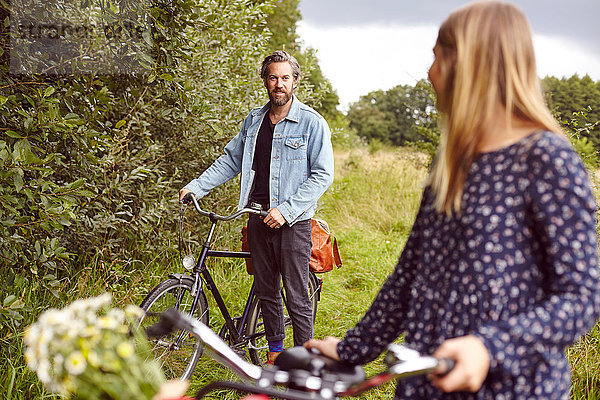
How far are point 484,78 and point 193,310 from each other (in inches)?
107

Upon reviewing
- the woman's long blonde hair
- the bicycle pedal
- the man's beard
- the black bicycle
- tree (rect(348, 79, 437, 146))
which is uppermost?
tree (rect(348, 79, 437, 146))

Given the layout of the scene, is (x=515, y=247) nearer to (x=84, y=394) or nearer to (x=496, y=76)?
(x=496, y=76)

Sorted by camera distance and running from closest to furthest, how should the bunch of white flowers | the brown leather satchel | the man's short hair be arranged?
1. the bunch of white flowers
2. the man's short hair
3. the brown leather satchel

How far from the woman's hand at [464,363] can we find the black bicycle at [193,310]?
2.29m

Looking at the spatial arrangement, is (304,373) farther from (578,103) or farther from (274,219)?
(578,103)

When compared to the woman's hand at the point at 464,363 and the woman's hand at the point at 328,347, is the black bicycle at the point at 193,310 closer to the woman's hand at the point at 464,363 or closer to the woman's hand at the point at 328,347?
the woman's hand at the point at 328,347

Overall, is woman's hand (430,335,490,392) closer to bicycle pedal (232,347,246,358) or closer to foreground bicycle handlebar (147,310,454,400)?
foreground bicycle handlebar (147,310,454,400)

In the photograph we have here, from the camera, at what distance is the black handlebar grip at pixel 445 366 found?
3.57ft

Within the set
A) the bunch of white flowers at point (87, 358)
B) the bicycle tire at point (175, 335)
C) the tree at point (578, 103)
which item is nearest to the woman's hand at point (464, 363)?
the bunch of white flowers at point (87, 358)

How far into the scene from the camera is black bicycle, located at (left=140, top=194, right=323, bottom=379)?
11.5ft

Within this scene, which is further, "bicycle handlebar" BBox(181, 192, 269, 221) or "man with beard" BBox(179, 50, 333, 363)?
"man with beard" BBox(179, 50, 333, 363)

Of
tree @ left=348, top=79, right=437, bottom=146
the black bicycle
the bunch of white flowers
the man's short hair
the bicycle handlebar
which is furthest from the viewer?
tree @ left=348, top=79, right=437, bottom=146

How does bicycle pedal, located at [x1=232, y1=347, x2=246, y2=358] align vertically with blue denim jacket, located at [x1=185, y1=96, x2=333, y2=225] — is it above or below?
below

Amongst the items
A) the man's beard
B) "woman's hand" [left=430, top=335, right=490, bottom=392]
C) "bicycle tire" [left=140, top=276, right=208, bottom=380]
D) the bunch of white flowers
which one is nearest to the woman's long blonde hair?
"woman's hand" [left=430, top=335, right=490, bottom=392]
